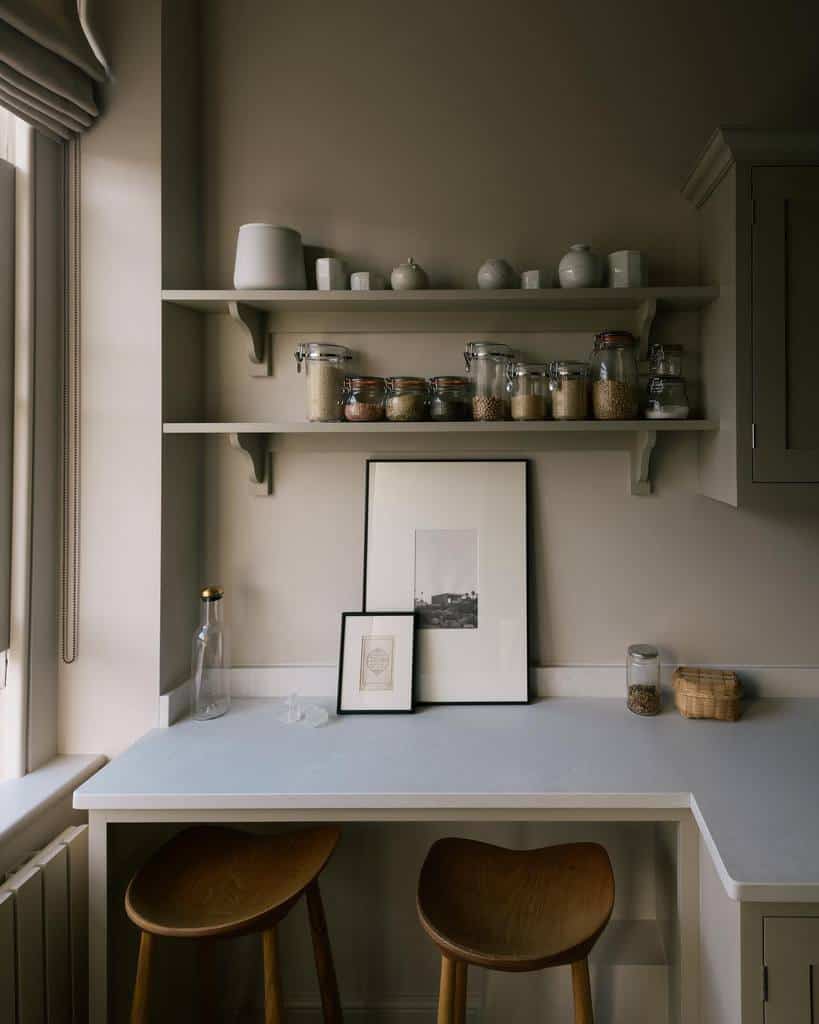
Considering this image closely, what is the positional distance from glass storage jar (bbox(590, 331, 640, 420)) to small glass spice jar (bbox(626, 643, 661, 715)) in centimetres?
60

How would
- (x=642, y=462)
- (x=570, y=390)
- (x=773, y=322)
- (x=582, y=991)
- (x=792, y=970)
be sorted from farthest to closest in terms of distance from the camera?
Answer: 1. (x=642, y=462)
2. (x=570, y=390)
3. (x=773, y=322)
4. (x=582, y=991)
5. (x=792, y=970)

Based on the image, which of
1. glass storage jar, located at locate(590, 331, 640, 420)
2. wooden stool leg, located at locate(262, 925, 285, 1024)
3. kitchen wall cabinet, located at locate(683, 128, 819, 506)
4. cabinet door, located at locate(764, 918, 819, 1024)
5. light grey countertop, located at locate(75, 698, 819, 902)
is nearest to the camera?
cabinet door, located at locate(764, 918, 819, 1024)

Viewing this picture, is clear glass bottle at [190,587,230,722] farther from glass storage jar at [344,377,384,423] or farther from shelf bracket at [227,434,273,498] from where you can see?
glass storage jar at [344,377,384,423]

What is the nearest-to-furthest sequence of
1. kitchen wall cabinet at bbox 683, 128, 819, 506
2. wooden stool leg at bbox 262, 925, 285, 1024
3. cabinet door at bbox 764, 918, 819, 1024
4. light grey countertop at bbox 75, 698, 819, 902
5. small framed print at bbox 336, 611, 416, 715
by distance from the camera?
cabinet door at bbox 764, 918, 819, 1024 < light grey countertop at bbox 75, 698, 819, 902 < wooden stool leg at bbox 262, 925, 285, 1024 < kitchen wall cabinet at bbox 683, 128, 819, 506 < small framed print at bbox 336, 611, 416, 715

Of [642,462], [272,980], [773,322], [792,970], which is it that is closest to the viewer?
[792,970]

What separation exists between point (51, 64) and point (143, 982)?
1.87m

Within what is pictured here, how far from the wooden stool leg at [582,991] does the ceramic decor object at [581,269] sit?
4.74 ft

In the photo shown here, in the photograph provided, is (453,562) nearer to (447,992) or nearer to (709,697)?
(709,697)

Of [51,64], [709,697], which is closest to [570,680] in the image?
[709,697]

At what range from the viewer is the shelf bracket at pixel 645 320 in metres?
1.79

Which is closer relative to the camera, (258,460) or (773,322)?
(773,322)

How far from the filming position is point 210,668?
73.8 inches

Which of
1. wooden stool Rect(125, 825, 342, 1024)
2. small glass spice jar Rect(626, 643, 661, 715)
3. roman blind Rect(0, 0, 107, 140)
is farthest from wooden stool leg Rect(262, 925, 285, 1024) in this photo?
roman blind Rect(0, 0, 107, 140)

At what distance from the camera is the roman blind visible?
4.87 feet
